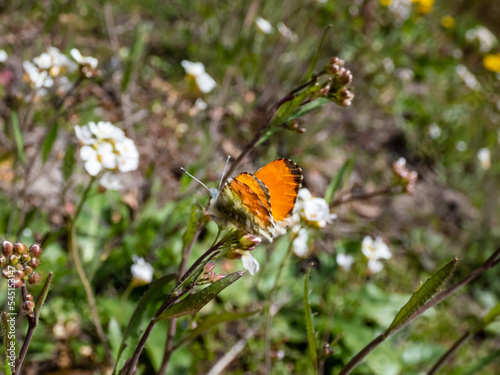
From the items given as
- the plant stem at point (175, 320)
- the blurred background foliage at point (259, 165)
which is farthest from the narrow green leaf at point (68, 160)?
the plant stem at point (175, 320)

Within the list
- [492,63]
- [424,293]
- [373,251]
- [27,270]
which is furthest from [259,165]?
[492,63]

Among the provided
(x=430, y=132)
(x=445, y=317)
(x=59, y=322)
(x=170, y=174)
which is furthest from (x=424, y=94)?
(x=59, y=322)

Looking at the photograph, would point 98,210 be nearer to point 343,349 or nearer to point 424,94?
point 343,349

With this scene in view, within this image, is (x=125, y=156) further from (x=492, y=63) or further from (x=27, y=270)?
(x=492, y=63)

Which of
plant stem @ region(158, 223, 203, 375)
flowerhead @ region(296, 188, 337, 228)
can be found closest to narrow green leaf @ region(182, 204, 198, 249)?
plant stem @ region(158, 223, 203, 375)

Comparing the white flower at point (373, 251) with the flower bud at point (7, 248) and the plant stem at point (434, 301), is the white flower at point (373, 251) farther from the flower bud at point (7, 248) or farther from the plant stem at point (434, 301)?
the flower bud at point (7, 248)

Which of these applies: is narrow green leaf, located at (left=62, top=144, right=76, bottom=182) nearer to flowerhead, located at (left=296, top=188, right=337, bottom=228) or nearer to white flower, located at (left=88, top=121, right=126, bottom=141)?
white flower, located at (left=88, top=121, right=126, bottom=141)
